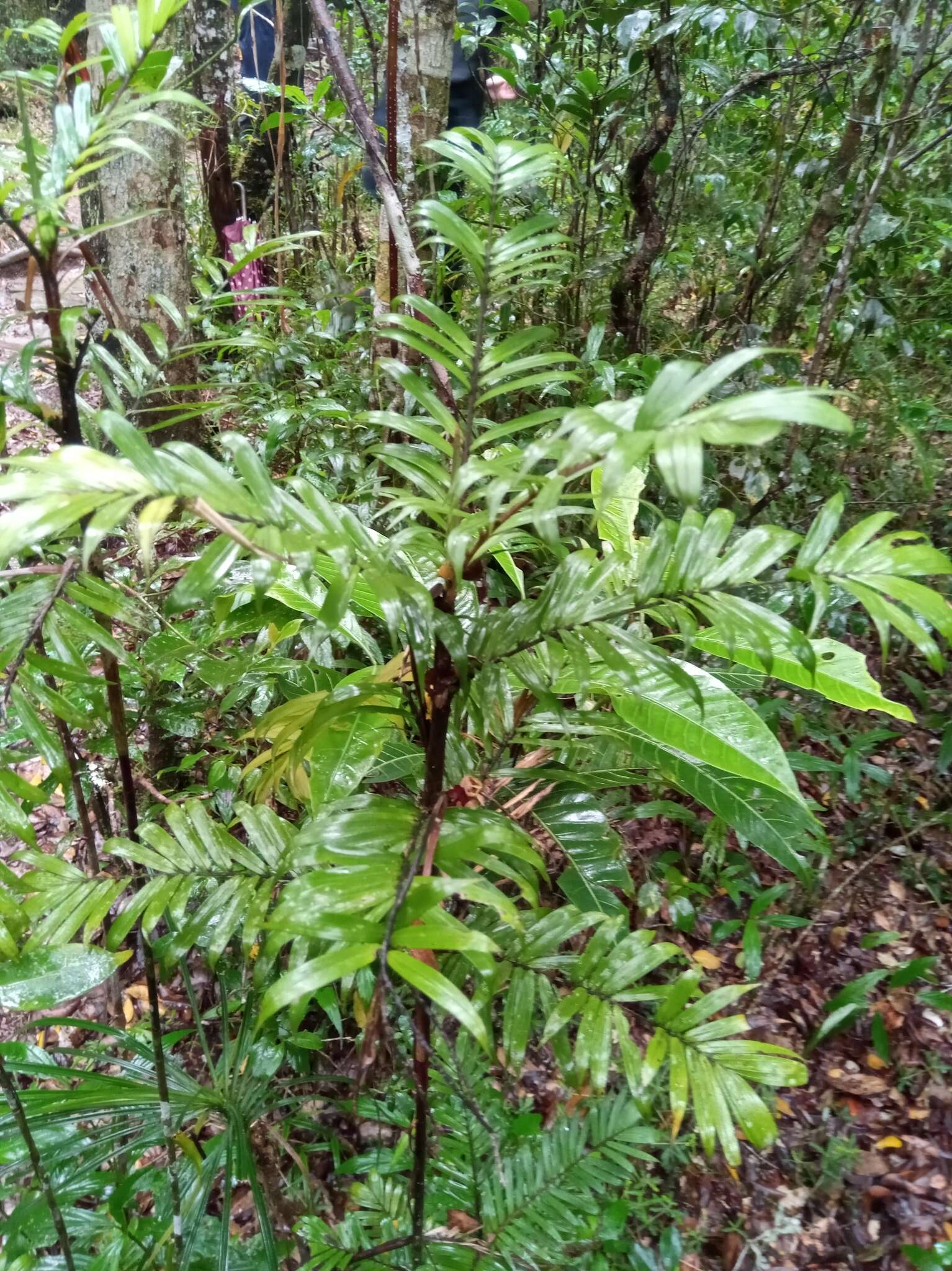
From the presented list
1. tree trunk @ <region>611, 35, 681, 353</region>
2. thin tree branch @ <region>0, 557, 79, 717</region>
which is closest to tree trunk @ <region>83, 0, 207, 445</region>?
tree trunk @ <region>611, 35, 681, 353</region>

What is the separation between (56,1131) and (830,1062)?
153 cm

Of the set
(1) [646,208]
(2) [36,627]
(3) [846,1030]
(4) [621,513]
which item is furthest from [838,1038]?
(1) [646,208]

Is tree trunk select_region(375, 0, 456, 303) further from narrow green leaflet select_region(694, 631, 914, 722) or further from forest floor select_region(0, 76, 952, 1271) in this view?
narrow green leaflet select_region(694, 631, 914, 722)

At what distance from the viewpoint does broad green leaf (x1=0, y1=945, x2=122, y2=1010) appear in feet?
2.97

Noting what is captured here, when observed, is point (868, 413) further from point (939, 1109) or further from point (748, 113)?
point (939, 1109)

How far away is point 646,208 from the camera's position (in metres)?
2.20

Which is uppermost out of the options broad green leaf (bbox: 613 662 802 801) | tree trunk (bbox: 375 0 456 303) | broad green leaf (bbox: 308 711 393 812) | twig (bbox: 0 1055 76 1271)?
tree trunk (bbox: 375 0 456 303)

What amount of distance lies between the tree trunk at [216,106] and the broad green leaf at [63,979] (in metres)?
2.98

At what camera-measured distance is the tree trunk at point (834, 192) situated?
70.1 inches

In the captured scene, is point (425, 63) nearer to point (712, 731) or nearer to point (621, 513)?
point (621, 513)

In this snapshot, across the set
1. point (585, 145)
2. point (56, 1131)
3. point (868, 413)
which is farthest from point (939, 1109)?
point (585, 145)

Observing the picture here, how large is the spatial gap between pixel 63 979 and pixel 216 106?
3411 millimetres

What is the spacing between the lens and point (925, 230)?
8.18ft

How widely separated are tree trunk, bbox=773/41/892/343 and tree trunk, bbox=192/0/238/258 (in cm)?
217
